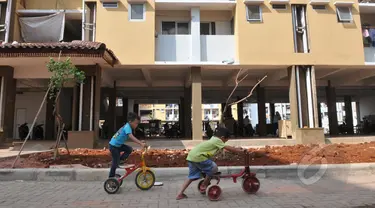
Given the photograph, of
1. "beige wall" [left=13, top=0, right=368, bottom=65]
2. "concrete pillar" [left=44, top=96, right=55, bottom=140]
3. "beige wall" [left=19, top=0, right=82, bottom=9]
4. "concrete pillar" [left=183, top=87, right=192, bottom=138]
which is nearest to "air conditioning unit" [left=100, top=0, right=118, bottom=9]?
"beige wall" [left=13, top=0, right=368, bottom=65]

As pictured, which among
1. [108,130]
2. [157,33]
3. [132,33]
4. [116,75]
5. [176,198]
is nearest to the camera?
[176,198]

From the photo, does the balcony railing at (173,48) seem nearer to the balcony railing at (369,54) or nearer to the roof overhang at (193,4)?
the roof overhang at (193,4)

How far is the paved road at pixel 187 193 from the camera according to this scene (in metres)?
5.37

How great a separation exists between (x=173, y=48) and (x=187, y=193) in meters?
8.87

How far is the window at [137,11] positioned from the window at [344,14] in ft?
28.9

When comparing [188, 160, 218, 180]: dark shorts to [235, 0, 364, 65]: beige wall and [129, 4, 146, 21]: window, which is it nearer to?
[235, 0, 364, 65]: beige wall

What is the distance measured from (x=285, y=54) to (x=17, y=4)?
12033 mm

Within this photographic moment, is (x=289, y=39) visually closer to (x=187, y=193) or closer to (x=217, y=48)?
(x=217, y=48)

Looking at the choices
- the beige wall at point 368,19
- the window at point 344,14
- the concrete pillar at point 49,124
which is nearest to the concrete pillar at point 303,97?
the window at point 344,14

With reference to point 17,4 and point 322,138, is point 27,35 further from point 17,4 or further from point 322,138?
point 322,138

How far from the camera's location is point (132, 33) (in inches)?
527

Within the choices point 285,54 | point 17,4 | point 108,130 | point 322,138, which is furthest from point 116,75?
point 322,138

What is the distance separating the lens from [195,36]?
13.8 m

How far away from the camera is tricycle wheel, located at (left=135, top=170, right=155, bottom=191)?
6285 mm
